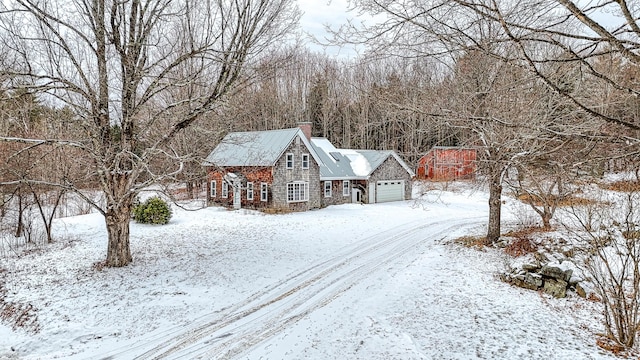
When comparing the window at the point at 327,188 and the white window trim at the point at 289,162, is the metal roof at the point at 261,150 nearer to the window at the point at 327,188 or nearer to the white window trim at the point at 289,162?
the white window trim at the point at 289,162

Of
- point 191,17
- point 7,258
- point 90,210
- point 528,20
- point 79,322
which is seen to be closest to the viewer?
point 528,20

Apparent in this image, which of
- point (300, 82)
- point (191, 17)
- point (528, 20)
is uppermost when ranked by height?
point (300, 82)

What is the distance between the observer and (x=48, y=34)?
985 centimetres

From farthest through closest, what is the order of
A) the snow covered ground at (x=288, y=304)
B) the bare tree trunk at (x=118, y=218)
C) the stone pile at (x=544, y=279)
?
the bare tree trunk at (x=118, y=218), the stone pile at (x=544, y=279), the snow covered ground at (x=288, y=304)

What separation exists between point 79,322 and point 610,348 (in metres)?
9.99

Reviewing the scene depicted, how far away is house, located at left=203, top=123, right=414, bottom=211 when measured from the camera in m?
23.0

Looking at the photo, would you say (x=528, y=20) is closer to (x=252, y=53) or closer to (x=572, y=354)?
(x=572, y=354)

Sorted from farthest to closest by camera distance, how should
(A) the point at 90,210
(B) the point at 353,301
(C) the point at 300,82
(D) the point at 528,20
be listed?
(C) the point at 300,82 < (A) the point at 90,210 < (B) the point at 353,301 < (D) the point at 528,20

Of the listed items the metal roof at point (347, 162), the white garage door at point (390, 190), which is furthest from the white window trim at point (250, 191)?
the white garage door at point (390, 190)

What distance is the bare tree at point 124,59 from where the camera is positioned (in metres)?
9.65

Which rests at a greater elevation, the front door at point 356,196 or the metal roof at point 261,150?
the metal roof at point 261,150

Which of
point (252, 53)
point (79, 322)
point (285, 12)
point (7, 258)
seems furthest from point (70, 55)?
point (7, 258)

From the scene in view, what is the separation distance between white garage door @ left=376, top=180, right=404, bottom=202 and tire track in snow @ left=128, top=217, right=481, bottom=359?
1478 centimetres

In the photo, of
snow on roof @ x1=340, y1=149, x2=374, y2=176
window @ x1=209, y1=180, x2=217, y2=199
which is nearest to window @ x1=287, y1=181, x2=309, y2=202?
snow on roof @ x1=340, y1=149, x2=374, y2=176
